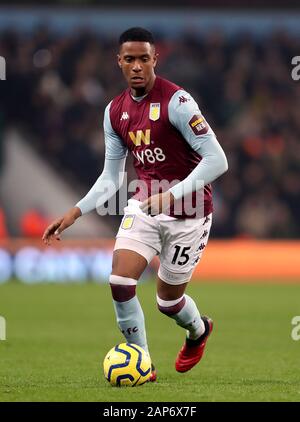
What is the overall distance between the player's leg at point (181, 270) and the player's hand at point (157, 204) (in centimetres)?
56

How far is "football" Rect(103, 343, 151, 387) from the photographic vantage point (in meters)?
6.60

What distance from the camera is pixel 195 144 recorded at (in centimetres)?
676

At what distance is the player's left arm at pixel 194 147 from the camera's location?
6.61 meters

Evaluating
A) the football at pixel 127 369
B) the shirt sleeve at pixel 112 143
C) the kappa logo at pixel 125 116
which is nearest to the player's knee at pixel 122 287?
the football at pixel 127 369

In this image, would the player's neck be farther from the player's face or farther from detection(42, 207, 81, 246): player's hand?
detection(42, 207, 81, 246): player's hand

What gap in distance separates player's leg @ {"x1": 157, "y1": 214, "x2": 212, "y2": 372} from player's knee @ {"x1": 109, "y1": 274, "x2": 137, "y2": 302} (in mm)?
474

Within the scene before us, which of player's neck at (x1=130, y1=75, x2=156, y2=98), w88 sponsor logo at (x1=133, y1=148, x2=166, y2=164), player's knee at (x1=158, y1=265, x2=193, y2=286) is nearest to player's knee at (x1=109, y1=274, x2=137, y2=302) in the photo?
player's knee at (x1=158, y1=265, x2=193, y2=286)

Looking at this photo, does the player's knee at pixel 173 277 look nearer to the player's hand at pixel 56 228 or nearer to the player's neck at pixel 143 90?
the player's hand at pixel 56 228

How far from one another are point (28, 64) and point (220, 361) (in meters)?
12.3

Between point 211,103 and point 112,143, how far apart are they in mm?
13138

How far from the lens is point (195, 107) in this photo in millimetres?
6809

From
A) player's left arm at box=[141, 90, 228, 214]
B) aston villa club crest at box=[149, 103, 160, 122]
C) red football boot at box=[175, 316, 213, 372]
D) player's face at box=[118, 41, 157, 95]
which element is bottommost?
red football boot at box=[175, 316, 213, 372]

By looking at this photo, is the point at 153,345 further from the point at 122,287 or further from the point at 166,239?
the point at 122,287
